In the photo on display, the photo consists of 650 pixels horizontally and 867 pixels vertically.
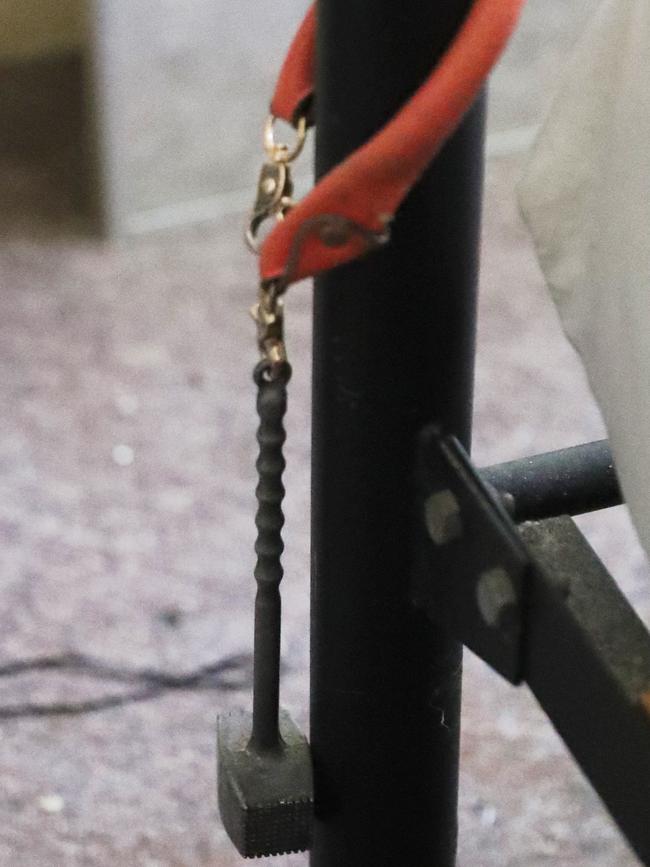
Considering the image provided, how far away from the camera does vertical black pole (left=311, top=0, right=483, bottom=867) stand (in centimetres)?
42

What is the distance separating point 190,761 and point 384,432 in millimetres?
619

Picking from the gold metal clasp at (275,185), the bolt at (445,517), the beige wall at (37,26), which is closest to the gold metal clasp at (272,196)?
the gold metal clasp at (275,185)

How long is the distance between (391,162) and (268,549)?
0.56 ft

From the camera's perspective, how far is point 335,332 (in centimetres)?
46

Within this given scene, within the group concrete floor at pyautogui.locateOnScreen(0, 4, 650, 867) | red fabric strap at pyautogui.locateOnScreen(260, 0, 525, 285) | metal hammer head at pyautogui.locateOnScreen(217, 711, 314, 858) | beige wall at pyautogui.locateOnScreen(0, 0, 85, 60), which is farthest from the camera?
beige wall at pyautogui.locateOnScreen(0, 0, 85, 60)

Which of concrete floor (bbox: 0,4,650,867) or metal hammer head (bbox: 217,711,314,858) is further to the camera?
concrete floor (bbox: 0,4,650,867)

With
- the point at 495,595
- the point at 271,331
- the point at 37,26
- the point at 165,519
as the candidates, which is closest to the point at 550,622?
the point at 495,595

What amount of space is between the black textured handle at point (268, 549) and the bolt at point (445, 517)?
2.4 inches

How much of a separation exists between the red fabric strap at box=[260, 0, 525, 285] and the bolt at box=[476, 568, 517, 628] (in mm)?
117

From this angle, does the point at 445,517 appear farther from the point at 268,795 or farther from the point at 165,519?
the point at 165,519

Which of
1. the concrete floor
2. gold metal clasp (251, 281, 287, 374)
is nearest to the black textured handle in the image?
gold metal clasp (251, 281, 287, 374)

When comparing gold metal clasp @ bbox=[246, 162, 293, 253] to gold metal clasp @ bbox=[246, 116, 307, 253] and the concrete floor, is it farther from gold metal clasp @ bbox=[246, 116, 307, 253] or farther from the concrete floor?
the concrete floor

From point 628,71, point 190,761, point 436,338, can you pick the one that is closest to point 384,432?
point 436,338

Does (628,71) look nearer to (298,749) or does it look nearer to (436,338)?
(436,338)
